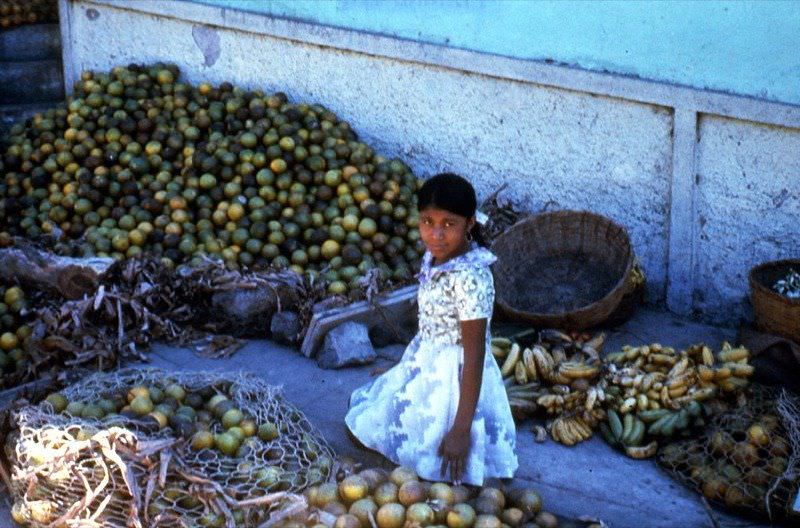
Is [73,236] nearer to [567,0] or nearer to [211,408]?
[211,408]

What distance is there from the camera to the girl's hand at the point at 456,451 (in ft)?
13.0

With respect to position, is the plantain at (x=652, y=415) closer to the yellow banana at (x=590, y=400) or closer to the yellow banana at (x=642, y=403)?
the yellow banana at (x=642, y=403)

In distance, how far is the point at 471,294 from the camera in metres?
3.92

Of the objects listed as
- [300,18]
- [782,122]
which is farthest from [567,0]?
[300,18]

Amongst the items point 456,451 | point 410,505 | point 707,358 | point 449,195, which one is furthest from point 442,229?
point 707,358

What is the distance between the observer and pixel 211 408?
4512 mm

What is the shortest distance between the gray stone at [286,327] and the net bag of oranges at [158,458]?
1247mm

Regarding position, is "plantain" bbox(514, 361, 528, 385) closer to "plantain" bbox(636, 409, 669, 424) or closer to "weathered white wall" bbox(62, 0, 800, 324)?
"plantain" bbox(636, 409, 669, 424)

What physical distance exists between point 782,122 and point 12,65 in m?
6.28

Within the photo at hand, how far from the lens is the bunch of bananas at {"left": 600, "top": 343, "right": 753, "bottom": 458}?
480cm

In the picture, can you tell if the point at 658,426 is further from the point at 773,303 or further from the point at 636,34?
the point at 636,34

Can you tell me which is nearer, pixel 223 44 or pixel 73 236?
pixel 73 236

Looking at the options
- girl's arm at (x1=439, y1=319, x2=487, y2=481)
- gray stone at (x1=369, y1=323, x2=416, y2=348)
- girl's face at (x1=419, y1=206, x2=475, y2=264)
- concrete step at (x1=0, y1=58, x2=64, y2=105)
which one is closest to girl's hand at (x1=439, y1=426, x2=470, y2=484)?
girl's arm at (x1=439, y1=319, x2=487, y2=481)

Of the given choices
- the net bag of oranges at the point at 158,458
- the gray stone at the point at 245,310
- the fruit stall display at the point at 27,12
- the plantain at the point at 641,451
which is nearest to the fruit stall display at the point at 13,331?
the gray stone at the point at 245,310
